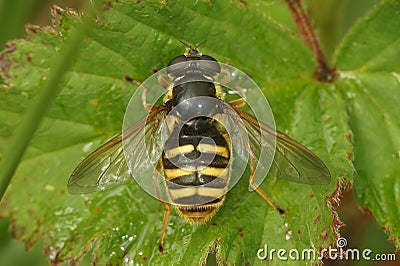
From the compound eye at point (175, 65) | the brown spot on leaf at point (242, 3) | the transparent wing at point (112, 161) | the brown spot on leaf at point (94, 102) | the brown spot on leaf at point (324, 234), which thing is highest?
the brown spot on leaf at point (242, 3)

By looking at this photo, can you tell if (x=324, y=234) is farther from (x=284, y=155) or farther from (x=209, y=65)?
(x=209, y=65)

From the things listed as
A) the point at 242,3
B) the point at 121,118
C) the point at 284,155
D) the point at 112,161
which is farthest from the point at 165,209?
the point at 242,3

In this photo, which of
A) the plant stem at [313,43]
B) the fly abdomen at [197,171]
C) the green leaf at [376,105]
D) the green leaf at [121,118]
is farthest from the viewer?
the plant stem at [313,43]

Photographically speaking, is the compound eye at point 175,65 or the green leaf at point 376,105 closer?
the compound eye at point 175,65

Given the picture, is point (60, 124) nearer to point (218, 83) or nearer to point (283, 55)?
point (218, 83)

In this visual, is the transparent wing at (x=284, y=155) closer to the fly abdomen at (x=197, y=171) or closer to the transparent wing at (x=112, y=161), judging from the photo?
the fly abdomen at (x=197, y=171)

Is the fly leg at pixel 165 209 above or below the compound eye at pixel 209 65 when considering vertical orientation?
below

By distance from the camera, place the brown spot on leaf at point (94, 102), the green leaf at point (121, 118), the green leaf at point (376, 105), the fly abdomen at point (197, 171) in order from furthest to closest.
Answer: the brown spot on leaf at point (94, 102) < the green leaf at point (376, 105) < the green leaf at point (121, 118) < the fly abdomen at point (197, 171)

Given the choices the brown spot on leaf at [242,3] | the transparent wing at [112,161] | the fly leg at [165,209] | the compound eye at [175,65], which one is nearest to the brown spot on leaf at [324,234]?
the fly leg at [165,209]
